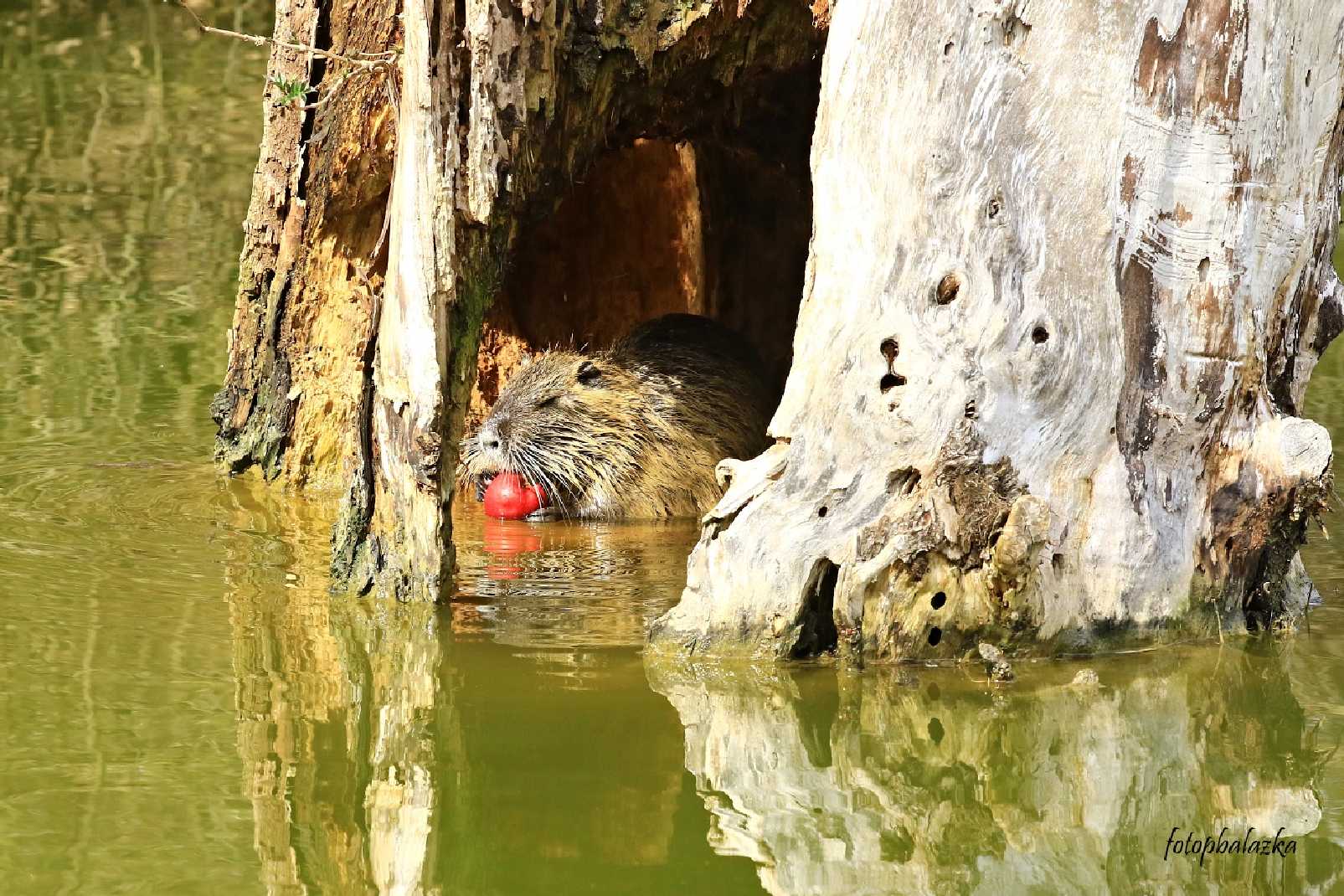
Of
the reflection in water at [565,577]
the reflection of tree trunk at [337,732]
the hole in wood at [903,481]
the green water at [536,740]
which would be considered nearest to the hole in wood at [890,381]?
the hole in wood at [903,481]

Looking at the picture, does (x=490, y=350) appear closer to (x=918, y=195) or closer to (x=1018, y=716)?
(x=918, y=195)

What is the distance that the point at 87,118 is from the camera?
13.6 metres

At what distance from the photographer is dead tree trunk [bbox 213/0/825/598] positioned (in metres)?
4.84

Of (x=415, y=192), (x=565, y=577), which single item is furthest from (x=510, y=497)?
(x=415, y=192)

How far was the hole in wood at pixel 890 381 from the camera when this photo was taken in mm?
4488

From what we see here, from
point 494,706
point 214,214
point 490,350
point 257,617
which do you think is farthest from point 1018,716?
point 214,214

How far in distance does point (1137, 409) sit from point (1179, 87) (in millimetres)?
864

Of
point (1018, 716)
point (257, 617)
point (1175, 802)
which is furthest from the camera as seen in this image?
point (257, 617)

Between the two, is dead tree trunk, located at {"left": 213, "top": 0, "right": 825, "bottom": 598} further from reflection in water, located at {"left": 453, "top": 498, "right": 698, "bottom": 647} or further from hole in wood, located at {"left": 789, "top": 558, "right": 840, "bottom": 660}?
hole in wood, located at {"left": 789, "top": 558, "right": 840, "bottom": 660}

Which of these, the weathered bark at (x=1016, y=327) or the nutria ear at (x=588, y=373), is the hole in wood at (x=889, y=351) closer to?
the weathered bark at (x=1016, y=327)

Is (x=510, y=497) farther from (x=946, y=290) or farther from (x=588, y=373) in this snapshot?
(x=946, y=290)

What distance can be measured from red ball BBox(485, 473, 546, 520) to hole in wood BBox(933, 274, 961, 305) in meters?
2.78

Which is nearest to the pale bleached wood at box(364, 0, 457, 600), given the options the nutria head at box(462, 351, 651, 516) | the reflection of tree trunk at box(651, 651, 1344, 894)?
the reflection of tree trunk at box(651, 651, 1344, 894)

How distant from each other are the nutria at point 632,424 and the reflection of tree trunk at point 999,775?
2.73 meters
